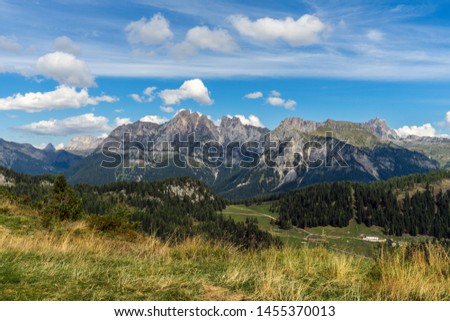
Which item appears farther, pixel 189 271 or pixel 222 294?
pixel 189 271

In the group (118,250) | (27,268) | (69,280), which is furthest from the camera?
(118,250)

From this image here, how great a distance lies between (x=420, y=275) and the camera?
381 inches

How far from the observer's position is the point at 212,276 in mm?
10828

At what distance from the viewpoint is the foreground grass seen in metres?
8.83

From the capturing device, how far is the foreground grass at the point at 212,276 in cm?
883
